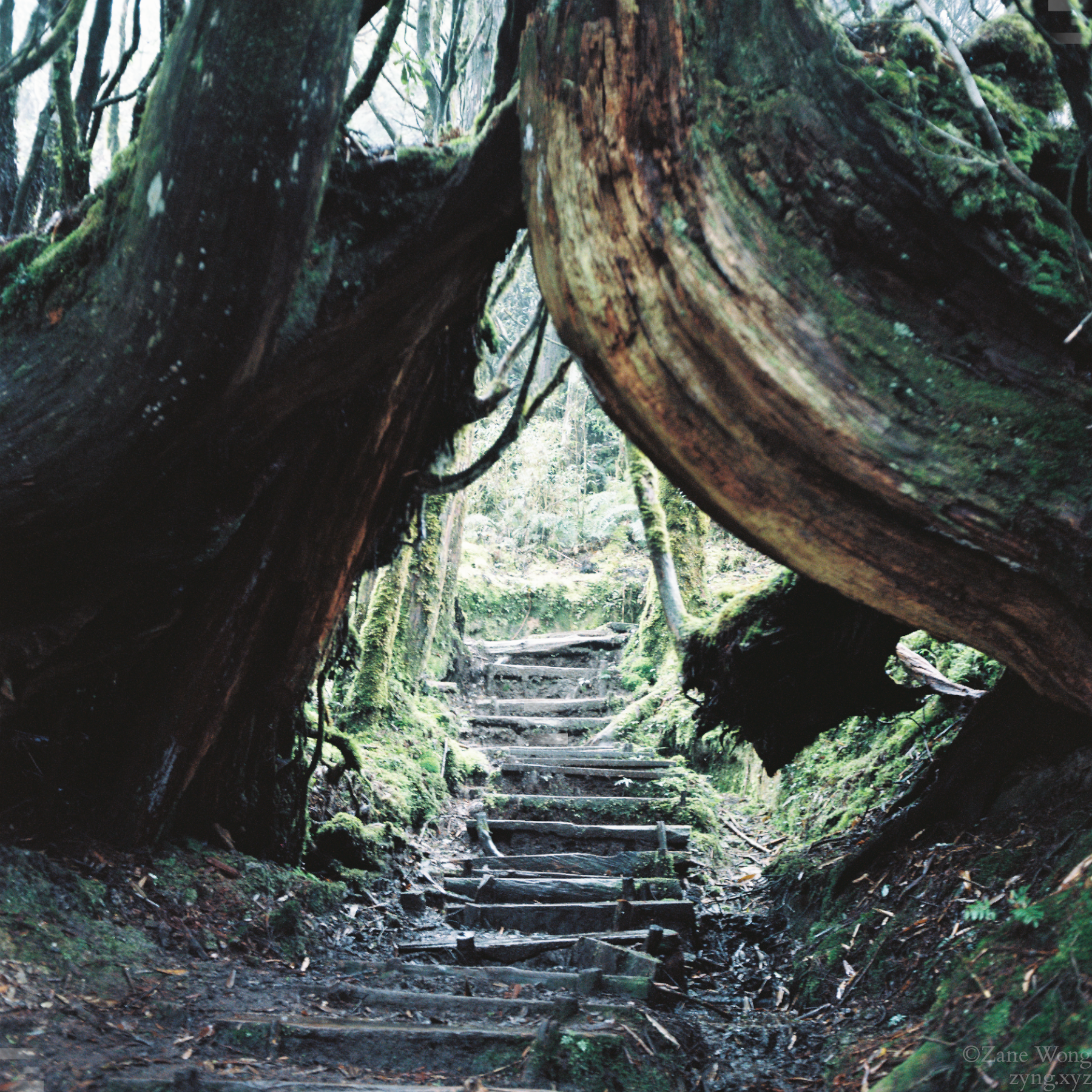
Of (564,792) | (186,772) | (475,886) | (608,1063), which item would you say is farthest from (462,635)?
(608,1063)

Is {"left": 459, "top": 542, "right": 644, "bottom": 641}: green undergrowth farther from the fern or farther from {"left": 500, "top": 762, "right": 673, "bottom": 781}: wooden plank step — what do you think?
the fern

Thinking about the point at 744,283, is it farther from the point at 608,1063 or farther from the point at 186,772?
the point at 186,772

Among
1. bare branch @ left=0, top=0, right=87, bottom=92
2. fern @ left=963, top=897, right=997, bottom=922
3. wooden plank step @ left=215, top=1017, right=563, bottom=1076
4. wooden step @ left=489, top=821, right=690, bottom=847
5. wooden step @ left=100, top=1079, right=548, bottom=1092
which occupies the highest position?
bare branch @ left=0, top=0, right=87, bottom=92

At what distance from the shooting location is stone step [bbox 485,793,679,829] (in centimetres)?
688

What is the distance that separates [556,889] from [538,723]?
5163mm

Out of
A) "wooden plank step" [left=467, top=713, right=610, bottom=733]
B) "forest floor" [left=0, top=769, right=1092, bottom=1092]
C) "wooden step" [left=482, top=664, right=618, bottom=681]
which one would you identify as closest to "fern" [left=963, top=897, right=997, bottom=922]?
"forest floor" [left=0, top=769, right=1092, bottom=1092]

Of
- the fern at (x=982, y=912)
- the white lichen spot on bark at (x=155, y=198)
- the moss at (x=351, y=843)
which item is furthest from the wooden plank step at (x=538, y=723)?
the white lichen spot on bark at (x=155, y=198)

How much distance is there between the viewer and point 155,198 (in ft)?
7.85

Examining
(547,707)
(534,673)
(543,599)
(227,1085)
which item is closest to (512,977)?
(227,1085)

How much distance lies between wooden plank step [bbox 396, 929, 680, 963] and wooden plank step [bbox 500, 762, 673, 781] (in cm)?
314

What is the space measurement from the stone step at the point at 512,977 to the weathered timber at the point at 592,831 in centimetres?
240

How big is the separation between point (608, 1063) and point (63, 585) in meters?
2.74

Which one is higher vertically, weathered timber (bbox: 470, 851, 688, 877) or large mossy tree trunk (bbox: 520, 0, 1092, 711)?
large mossy tree trunk (bbox: 520, 0, 1092, 711)

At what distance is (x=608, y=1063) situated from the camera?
2.51m
